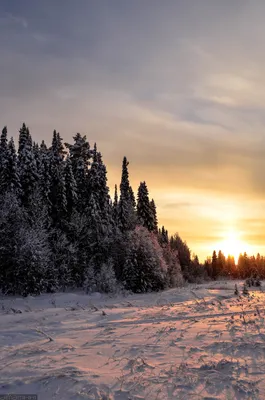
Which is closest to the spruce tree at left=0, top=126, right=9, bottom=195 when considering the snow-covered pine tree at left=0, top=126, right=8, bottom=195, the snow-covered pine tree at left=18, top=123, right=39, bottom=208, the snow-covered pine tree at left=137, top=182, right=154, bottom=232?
the snow-covered pine tree at left=0, top=126, right=8, bottom=195

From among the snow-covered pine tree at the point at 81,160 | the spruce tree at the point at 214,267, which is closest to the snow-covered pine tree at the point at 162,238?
the snow-covered pine tree at the point at 81,160

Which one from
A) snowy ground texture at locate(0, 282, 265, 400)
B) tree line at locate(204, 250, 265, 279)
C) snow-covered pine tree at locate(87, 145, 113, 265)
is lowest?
tree line at locate(204, 250, 265, 279)

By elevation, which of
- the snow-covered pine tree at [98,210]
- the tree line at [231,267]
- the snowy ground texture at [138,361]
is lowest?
the tree line at [231,267]

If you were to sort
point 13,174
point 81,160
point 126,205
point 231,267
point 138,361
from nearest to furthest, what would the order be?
point 138,361
point 13,174
point 81,160
point 126,205
point 231,267

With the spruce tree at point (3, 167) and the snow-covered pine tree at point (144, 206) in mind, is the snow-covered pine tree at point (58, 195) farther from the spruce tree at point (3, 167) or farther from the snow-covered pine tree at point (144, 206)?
the snow-covered pine tree at point (144, 206)

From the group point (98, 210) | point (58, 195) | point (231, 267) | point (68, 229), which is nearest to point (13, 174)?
point (58, 195)

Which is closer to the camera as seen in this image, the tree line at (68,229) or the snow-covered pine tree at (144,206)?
the tree line at (68,229)

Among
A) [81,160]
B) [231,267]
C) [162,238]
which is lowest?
[231,267]

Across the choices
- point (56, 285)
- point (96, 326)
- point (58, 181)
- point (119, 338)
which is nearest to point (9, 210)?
point (56, 285)

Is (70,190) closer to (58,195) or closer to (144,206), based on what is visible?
(58,195)

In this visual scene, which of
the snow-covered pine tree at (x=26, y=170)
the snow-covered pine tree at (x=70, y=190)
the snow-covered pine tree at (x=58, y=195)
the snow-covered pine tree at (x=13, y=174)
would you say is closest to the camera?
the snow-covered pine tree at (x=13, y=174)

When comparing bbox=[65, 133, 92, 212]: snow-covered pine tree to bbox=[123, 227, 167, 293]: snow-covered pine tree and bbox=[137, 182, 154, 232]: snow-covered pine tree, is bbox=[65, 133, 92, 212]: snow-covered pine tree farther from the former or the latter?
bbox=[123, 227, 167, 293]: snow-covered pine tree

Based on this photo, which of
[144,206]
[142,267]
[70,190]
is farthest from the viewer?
[144,206]

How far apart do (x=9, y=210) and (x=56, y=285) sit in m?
8.90
